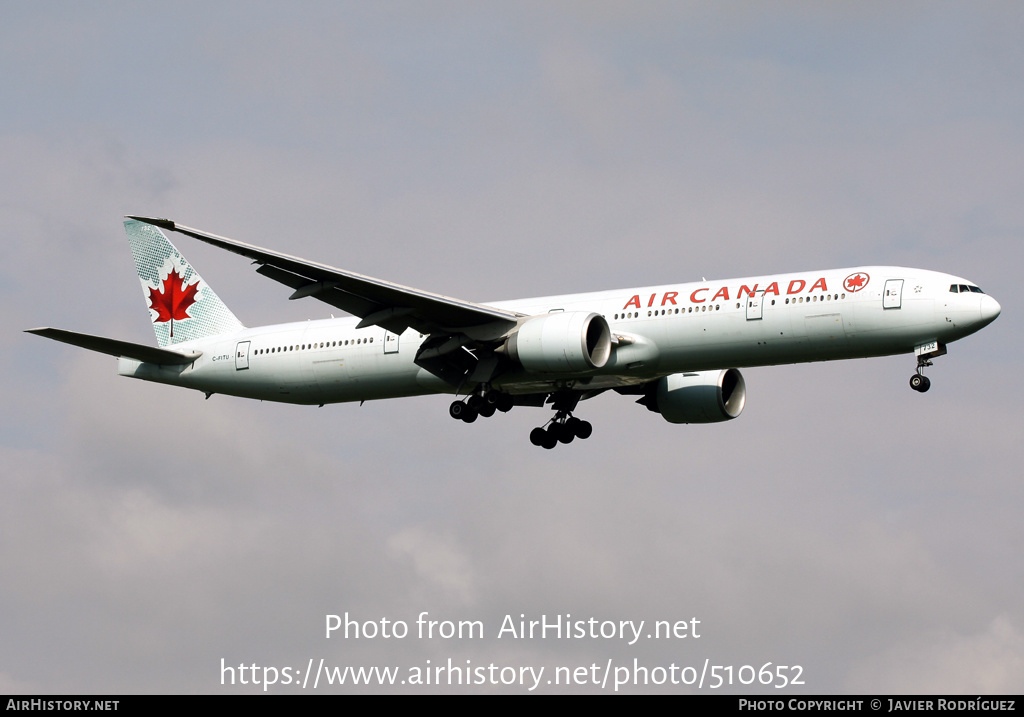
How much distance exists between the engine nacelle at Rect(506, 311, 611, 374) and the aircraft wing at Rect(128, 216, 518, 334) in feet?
4.38

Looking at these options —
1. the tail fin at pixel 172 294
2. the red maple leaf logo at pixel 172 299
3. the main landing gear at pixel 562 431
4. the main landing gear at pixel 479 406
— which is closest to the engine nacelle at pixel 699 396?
the main landing gear at pixel 562 431

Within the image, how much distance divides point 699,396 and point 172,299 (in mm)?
19679

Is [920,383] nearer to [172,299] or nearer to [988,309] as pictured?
[988,309]

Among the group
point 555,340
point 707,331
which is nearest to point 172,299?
point 555,340

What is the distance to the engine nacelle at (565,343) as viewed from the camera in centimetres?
4034

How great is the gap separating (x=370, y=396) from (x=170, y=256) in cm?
1183

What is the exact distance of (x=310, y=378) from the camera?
46312mm

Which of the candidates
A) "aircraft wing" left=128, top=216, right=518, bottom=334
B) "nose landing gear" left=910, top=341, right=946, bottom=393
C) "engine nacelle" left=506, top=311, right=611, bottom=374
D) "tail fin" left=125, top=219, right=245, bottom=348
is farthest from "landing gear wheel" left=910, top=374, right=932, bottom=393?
"tail fin" left=125, top=219, right=245, bottom=348

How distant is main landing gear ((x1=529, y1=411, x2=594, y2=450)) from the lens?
4775 cm

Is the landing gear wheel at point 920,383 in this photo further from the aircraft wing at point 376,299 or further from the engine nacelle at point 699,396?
the aircraft wing at point 376,299

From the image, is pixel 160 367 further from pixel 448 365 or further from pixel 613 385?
pixel 613 385

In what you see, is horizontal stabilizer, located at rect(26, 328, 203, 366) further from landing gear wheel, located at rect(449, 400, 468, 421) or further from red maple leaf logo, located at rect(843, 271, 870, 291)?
red maple leaf logo, located at rect(843, 271, 870, 291)

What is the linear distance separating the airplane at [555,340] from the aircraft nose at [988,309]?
0.04 m
